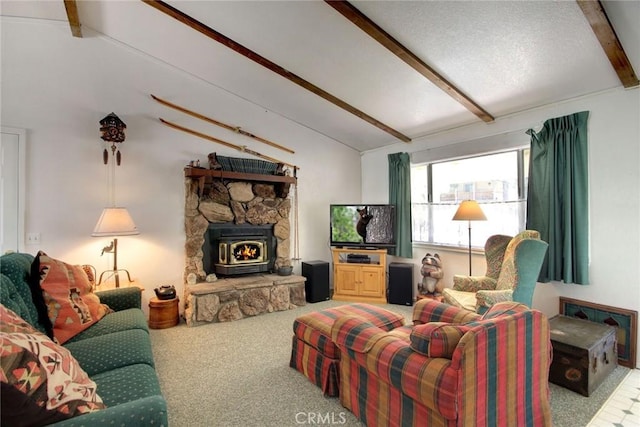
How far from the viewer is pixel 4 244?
2980 mm

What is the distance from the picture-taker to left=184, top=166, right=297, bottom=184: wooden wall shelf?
377 centimetres

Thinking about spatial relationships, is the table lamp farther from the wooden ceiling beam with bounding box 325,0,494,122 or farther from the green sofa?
the wooden ceiling beam with bounding box 325,0,494,122

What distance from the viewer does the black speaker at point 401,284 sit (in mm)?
4438

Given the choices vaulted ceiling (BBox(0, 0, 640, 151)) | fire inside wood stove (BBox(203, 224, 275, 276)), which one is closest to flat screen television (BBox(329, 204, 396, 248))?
fire inside wood stove (BBox(203, 224, 275, 276))

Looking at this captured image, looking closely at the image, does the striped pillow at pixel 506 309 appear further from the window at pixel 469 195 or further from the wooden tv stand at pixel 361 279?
the wooden tv stand at pixel 361 279

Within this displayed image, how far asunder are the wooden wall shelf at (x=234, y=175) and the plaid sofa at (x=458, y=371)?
279 cm

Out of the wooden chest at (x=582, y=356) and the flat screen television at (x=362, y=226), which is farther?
the flat screen television at (x=362, y=226)

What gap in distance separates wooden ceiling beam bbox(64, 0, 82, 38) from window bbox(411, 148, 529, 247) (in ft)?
14.7

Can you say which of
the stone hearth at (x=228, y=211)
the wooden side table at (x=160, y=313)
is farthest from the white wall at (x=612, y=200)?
the wooden side table at (x=160, y=313)

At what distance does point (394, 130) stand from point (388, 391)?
147 inches

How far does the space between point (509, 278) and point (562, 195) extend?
1086 mm

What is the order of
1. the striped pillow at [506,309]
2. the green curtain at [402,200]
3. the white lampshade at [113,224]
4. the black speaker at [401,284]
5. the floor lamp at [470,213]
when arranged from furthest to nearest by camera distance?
the green curtain at [402,200] → the black speaker at [401,284] → the floor lamp at [470,213] → the white lampshade at [113,224] → the striped pillow at [506,309]

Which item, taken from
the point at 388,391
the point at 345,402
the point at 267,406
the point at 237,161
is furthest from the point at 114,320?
the point at 237,161

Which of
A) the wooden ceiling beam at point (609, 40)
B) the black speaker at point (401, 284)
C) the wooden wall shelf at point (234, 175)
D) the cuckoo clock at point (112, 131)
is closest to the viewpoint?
the wooden ceiling beam at point (609, 40)
